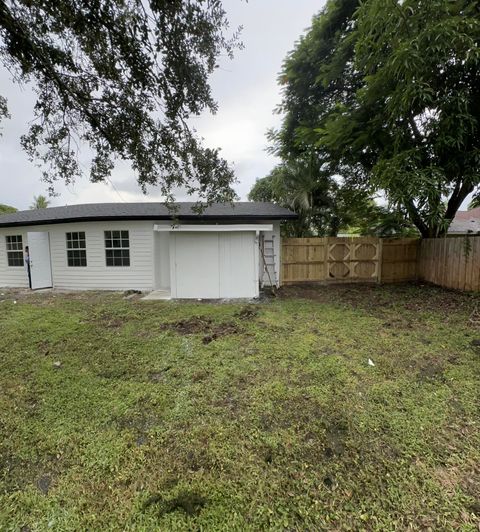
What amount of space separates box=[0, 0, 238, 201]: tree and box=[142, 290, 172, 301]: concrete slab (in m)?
3.91

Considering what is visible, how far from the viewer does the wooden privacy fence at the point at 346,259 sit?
9.39 meters

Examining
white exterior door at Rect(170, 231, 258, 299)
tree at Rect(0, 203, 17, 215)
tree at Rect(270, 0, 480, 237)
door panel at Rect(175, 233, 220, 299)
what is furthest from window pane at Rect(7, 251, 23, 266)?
tree at Rect(0, 203, 17, 215)

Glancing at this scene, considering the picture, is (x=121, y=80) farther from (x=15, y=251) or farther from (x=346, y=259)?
(x=15, y=251)

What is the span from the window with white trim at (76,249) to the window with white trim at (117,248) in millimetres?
848

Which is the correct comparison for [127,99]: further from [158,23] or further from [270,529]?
[270,529]

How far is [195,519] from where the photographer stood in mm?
1661

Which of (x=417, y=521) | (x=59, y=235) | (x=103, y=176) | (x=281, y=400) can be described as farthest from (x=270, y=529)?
(x=59, y=235)

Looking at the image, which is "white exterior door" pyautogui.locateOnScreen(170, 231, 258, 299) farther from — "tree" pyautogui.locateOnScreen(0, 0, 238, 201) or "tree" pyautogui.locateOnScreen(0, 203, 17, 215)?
"tree" pyautogui.locateOnScreen(0, 203, 17, 215)

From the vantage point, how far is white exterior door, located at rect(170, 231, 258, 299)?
762 centimetres

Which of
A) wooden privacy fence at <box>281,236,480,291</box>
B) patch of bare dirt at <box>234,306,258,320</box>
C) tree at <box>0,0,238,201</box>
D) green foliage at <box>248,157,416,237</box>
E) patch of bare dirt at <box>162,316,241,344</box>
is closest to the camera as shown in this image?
tree at <box>0,0,238,201</box>

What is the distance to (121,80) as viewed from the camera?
12.1 feet

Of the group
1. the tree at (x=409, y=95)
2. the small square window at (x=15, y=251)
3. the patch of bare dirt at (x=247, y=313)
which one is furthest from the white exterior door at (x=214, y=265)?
the small square window at (x=15, y=251)

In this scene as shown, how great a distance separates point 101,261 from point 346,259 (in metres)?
8.46

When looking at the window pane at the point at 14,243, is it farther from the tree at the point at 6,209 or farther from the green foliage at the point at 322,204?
the tree at the point at 6,209
